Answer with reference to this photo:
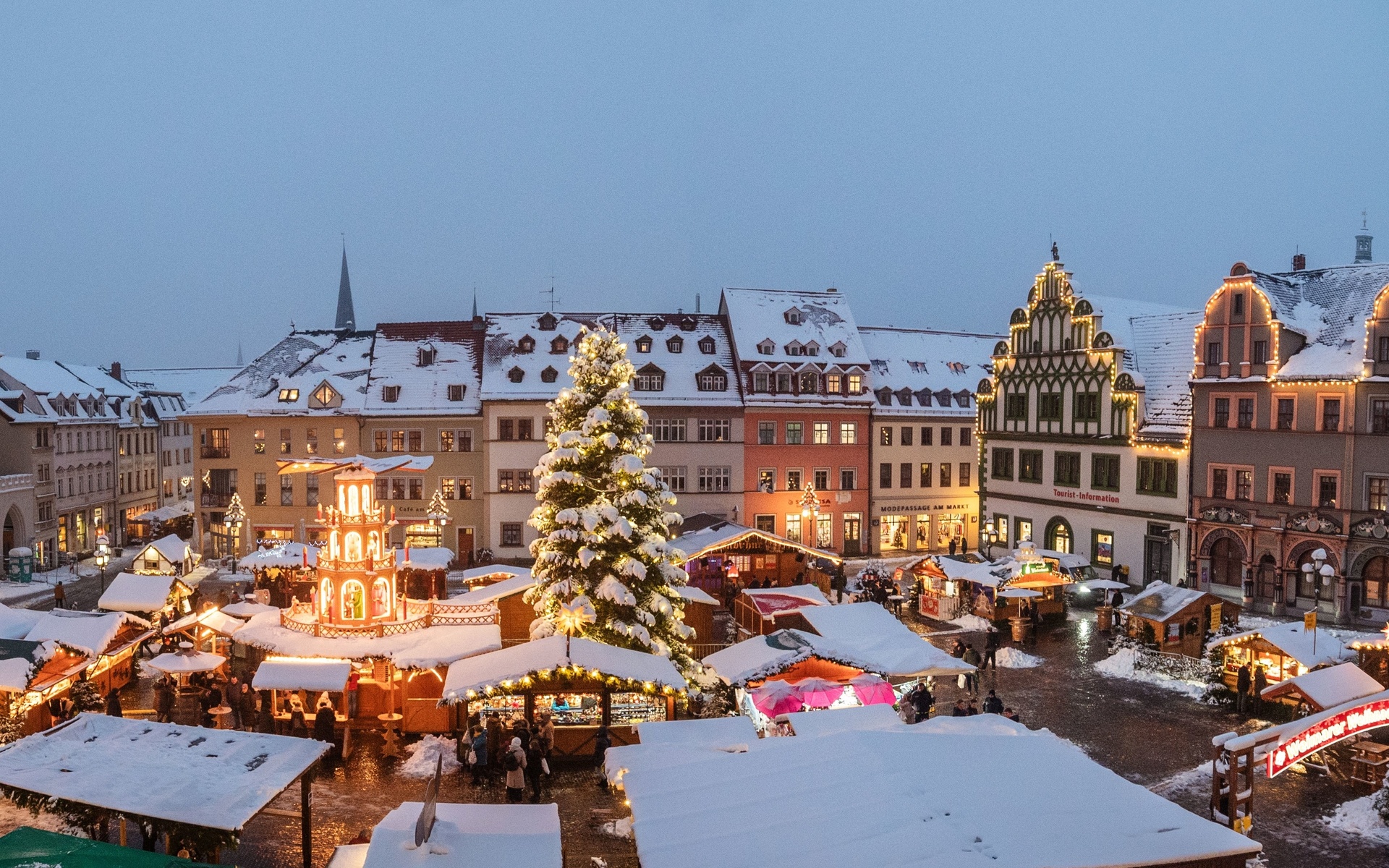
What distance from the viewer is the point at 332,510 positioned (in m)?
25.5

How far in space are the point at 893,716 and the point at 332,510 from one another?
54.7 ft

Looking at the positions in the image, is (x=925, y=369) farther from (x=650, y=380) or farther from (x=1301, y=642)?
(x=1301, y=642)

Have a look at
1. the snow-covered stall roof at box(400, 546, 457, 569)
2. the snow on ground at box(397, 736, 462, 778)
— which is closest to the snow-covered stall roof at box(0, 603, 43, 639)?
the snow on ground at box(397, 736, 462, 778)

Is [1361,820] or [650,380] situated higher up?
[650,380]

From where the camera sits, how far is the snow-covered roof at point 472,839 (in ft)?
35.0

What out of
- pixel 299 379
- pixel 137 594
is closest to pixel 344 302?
pixel 299 379

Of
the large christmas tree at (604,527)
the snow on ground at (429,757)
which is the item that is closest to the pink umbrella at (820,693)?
the large christmas tree at (604,527)

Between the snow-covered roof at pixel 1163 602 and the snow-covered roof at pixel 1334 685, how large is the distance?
8313 mm

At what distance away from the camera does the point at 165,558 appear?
35031mm

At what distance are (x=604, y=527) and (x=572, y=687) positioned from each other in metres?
3.83

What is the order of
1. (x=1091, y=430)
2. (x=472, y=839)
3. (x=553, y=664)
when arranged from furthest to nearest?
(x=1091, y=430), (x=553, y=664), (x=472, y=839)

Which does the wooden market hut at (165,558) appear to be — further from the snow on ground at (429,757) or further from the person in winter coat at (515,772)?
the person in winter coat at (515,772)

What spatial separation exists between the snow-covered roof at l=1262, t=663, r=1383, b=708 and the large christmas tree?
43.8 ft

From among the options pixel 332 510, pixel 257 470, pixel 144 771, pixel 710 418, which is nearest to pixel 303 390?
pixel 257 470
